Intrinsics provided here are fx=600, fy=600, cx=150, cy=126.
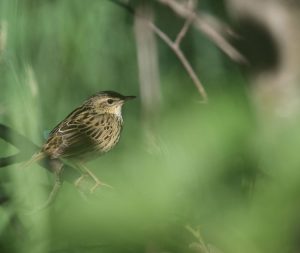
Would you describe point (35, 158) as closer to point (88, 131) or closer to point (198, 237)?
point (88, 131)

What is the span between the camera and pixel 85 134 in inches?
25.3

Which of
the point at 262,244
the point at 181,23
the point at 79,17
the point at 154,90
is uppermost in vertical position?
the point at 181,23

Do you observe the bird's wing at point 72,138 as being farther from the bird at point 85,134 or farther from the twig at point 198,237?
the twig at point 198,237

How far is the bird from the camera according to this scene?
1.72 feet

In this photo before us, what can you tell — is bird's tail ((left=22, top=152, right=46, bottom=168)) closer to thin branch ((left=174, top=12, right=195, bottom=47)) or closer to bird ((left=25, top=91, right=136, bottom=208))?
bird ((left=25, top=91, right=136, bottom=208))

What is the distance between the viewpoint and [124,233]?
0.22m

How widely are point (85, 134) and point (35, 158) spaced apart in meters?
0.15

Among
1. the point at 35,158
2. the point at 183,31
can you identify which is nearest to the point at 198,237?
the point at 35,158

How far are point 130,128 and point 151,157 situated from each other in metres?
0.31

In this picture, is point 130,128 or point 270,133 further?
point 130,128

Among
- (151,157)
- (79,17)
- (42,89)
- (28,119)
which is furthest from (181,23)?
(151,157)

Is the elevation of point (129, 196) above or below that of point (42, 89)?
below

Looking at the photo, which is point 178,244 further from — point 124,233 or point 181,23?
point 181,23

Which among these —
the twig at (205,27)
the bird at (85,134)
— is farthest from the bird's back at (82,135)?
the twig at (205,27)
